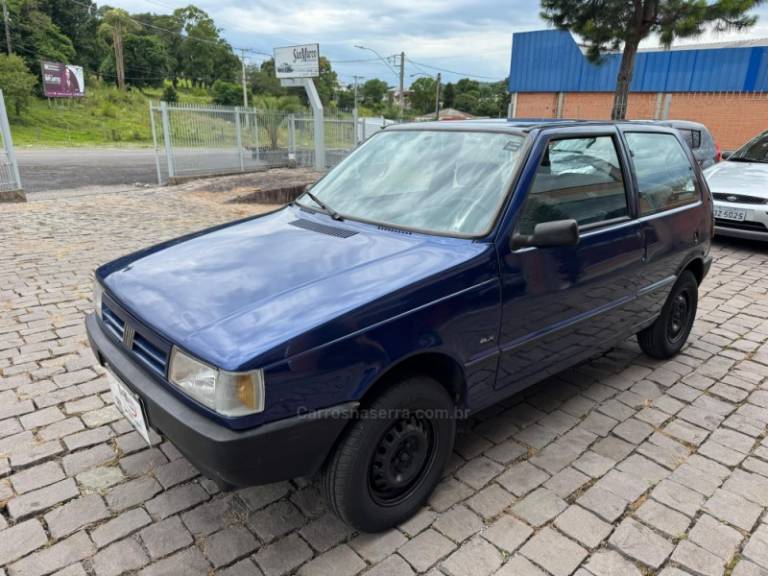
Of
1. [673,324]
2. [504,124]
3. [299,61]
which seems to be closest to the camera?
[504,124]

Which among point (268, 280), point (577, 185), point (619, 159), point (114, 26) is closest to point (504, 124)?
point (577, 185)

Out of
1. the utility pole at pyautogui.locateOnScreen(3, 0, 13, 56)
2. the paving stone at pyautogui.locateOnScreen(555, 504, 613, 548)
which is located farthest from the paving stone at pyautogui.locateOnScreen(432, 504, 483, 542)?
the utility pole at pyautogui.locateOnScreen(3, 0, 13, 56)

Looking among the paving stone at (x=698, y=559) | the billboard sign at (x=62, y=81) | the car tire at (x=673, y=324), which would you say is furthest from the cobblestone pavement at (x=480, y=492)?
the billboard sign at (x=62, y=81)

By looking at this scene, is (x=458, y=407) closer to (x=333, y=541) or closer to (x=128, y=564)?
(x=333, y=541)

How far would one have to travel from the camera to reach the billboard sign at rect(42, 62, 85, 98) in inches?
1620

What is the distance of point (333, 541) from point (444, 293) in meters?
1.19

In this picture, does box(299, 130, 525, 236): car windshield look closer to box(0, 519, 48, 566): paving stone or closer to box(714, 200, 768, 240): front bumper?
box(0, 519, 48, 566): paving stone

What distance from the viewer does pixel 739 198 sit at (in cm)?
728

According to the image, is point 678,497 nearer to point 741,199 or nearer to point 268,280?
point 268,280

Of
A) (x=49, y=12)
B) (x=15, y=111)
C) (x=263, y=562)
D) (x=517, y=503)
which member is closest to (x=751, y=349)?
(x=517, y=503)

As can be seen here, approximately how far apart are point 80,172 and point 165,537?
1760cm

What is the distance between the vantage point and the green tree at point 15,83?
34.4 metres

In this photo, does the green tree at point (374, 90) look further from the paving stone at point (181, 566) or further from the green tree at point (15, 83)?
the paving stone at point (181, 566)

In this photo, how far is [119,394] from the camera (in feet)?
7.77
